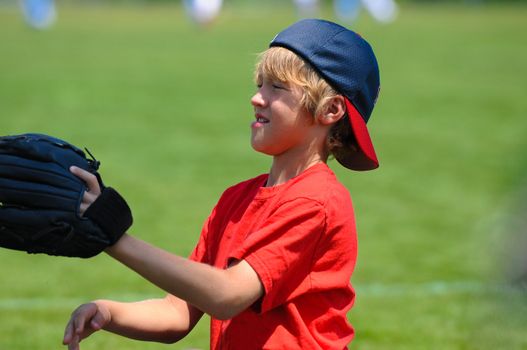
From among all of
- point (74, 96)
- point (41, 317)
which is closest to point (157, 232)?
point (41, 317)

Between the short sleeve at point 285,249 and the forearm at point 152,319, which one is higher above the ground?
the short sleeve at point 285,249

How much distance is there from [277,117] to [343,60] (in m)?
0.26

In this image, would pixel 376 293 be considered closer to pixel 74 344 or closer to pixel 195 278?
pixel 74 344

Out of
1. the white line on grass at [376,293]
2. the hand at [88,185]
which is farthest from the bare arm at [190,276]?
the white line on grass at [376,293]

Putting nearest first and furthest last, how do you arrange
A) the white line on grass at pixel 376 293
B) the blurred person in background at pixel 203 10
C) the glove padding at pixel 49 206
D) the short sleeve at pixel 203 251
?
the glove padding at pixel 49 206 < the short sleeve at pixel 203 251 < the white line on grass at pixel 376 293 < the blurred person in background at pixel 203 10

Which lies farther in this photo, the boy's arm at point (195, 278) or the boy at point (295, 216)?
the boy at point (295, 216)

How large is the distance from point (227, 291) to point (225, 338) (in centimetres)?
41

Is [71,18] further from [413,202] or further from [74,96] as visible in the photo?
[413,202]

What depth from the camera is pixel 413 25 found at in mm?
34312

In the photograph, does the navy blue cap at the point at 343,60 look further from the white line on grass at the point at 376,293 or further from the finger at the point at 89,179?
the white line on grass at the point at 376,293

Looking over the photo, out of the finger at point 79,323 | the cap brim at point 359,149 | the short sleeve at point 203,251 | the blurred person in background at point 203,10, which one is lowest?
the finger at point 79,323

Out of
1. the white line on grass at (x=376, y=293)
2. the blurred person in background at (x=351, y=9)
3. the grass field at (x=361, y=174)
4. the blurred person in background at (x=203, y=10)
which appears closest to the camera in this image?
the grass field at (x=361, y=174)

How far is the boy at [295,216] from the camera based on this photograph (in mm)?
2695

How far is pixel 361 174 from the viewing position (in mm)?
10266
